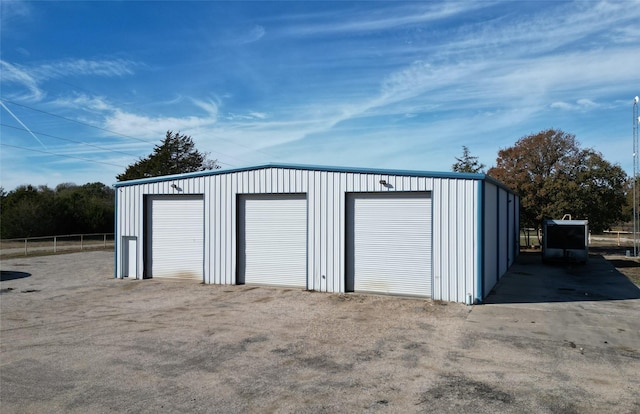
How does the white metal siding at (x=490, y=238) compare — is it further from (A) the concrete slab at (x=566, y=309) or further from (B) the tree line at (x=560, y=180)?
(B) the tree line at (x=560, y=180)

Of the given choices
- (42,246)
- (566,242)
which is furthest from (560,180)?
(42,246)

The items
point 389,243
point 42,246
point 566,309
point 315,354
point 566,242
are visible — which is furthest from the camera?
point 42,246

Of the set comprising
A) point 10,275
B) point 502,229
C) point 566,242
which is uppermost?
point 502,229

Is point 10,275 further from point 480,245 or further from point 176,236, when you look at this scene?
point 480,245

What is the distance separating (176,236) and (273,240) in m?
4.10

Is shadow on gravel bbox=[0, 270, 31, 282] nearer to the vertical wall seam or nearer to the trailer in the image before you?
the vertical wall seam

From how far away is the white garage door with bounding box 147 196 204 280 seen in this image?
53.3 feet

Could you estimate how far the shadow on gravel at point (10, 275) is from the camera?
17.4 metres

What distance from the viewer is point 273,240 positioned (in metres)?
14.9

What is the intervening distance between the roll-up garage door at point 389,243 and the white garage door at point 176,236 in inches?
229

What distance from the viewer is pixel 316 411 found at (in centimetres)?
534

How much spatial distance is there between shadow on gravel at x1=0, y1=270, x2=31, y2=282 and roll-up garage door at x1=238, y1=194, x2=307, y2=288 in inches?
370

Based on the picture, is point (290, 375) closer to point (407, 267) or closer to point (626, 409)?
point (626, 409)

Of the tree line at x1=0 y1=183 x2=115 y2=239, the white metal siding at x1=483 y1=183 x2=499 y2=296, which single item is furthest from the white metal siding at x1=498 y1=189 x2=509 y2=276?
the tree line at x1=0 y1=183 x2=115 y2=239
